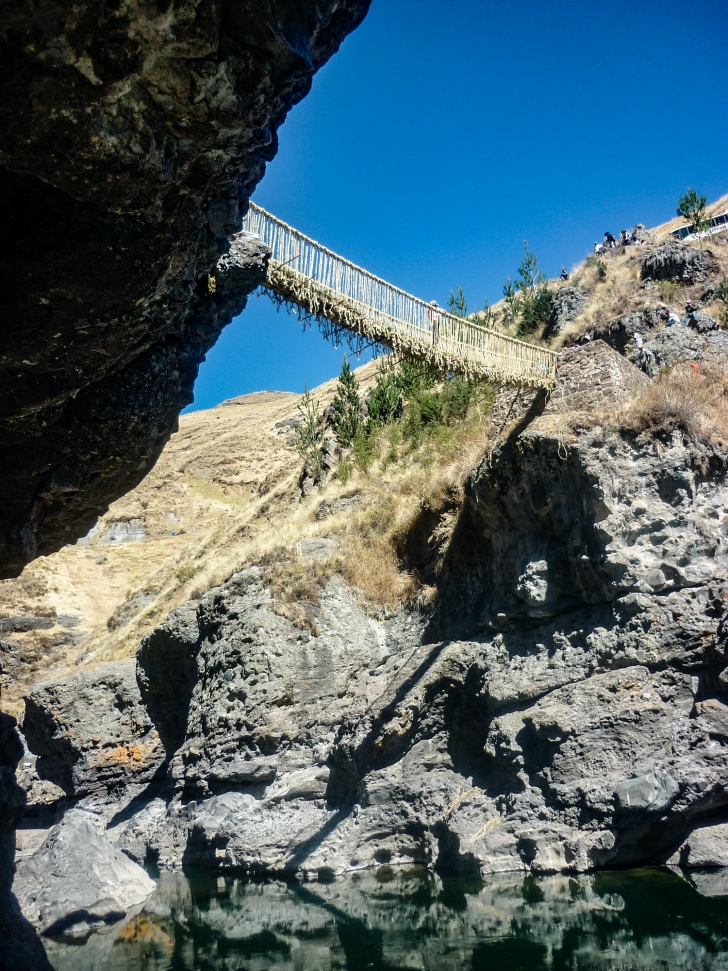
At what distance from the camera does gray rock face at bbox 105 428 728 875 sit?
1138 cm

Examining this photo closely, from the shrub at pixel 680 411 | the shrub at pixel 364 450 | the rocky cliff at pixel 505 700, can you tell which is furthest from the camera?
the shrub at pixel 364 450

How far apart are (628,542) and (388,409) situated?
16565mm

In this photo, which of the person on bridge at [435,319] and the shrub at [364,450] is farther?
the shrub at [364,450]

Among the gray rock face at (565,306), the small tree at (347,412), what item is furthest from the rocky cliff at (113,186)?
the gray rock face at (565,306)

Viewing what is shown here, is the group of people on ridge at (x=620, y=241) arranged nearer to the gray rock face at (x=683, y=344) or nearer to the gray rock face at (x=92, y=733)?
the gray rock face at (x=683, y=344)

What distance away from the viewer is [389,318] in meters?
12.2

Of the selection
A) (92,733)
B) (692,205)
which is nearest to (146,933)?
(92,733)

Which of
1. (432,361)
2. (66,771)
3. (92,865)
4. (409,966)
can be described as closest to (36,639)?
(66,771)

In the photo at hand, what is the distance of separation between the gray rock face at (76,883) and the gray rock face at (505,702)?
2382 mm

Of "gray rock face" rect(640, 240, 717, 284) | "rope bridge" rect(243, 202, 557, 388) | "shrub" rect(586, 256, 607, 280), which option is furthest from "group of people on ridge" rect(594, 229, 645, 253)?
"rope bridge" rect(243, 202, 557, 388)

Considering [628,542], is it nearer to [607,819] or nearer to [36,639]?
[607,819]

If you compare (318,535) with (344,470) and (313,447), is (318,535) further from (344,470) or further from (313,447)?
(313,447)

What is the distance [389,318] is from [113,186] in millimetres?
8040

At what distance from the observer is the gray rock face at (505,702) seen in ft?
37.3
